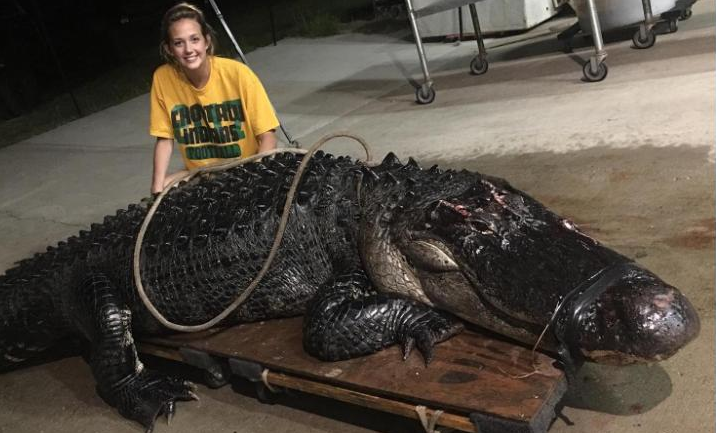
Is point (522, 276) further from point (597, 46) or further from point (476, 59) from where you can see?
Result: point (476, 59)

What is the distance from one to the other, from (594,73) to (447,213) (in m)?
3.30

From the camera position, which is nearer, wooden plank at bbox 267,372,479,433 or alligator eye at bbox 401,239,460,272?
wooden plank at bbox 267,372,479,433

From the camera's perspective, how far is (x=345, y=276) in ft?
7.14

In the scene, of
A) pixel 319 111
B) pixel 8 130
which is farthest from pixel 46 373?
pixel 8 130

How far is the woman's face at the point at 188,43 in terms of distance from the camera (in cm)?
271

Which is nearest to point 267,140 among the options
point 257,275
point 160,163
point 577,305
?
point 160,163

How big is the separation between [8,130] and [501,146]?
641cm

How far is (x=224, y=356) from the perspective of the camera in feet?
7.32

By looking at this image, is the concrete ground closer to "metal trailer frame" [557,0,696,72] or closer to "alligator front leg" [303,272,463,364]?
"metal trailer frame" [557,0,696,72]

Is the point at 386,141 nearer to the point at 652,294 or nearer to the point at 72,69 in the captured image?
the point at 652,294

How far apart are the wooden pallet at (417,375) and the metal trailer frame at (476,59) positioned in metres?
3.30

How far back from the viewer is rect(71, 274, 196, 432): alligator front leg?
237cm

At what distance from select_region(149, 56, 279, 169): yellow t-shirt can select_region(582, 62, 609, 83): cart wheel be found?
107 inches

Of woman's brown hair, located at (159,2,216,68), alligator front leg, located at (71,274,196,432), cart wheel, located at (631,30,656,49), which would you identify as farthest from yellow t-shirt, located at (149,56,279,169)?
cart wheel, located at (631,30,656,49)
